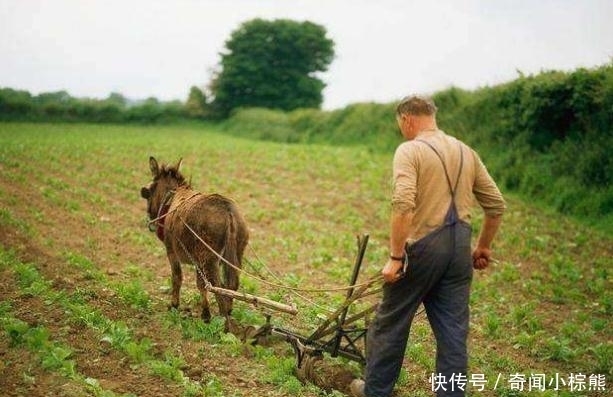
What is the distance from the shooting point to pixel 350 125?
120 ft

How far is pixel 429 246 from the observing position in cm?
509

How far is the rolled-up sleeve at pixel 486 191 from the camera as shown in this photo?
18.0ft

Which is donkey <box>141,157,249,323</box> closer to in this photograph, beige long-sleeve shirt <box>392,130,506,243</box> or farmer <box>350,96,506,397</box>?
farmer <box>350,96,506,397</box>

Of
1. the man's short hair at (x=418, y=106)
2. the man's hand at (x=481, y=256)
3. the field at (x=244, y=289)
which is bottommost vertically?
the field at (x=244, y=289)

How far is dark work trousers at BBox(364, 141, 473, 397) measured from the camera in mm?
5121

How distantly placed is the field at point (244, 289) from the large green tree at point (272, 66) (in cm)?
4103

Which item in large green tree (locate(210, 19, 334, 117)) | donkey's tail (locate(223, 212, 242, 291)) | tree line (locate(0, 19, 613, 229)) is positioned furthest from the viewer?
A: large green tree (locate(210, 19, 334, 117))

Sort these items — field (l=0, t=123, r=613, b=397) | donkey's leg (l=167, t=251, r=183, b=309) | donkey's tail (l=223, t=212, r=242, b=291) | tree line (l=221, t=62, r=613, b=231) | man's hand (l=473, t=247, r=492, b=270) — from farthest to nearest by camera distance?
1. tree line (l=221, t=62, r=613, b=231)
2. donkey's leg (l=167, t=251, r=183, b=309)
3. donkey's tail (l=223, t=212, r=242, b=291)
4. field (l=0, t=123, r=613, b=397)
5. man's hand (l=473, t=247, r=492, b=270)

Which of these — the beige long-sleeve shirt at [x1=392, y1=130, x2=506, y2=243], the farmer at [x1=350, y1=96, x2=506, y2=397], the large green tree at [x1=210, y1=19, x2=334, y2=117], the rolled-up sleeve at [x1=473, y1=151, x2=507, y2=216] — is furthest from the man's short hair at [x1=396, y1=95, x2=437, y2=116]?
the large green tree at [x1=210, y1=19, x2=334, y2=117]

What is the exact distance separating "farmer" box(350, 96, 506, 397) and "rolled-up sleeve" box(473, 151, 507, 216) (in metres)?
0.01

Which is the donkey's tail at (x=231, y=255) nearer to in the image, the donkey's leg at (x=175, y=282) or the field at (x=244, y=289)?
the field at (x=244, y=289)

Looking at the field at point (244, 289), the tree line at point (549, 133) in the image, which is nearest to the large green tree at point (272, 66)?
the tree line at point (549, 133)

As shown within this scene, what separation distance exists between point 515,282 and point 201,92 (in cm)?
5041

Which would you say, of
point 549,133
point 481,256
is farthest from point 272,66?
point 481,256
